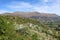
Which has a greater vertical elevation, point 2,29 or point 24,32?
point 2,29

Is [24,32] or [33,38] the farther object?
[24,32]

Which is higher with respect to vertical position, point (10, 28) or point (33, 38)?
point (10, 28)

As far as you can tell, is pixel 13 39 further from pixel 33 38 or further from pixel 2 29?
pixel 33 38

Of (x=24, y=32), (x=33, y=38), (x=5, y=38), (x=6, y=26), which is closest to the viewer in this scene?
(x=5, y=38)

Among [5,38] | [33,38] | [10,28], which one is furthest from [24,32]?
[5,38]

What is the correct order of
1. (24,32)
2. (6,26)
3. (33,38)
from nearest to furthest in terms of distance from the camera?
(6,26)
(33,38)
(24,32)

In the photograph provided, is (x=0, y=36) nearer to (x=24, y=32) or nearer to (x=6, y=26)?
(x=6, y=26)

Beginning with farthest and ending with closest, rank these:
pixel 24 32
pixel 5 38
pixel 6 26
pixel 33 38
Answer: pixel 24 32
pixel 33 38
pixel 6 26
pixel 5 38

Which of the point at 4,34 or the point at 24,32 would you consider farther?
the point at 24,32

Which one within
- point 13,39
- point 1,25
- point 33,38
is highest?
point 1,25

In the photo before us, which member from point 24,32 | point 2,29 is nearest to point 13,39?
point 2,29
